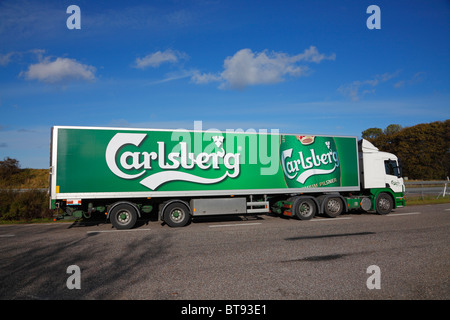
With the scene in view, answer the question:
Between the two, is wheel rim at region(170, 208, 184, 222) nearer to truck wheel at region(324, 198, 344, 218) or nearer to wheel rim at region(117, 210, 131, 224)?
wheel rim at region(117, 210, 131, 224)

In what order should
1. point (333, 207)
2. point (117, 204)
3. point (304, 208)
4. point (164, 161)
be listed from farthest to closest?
point (333, 207)
point (304, 208)
point (164, 161)
point (117, 204)

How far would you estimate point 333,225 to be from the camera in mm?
11234

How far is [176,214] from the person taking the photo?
11547 mm

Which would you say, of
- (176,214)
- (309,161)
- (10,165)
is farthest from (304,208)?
(10,165)

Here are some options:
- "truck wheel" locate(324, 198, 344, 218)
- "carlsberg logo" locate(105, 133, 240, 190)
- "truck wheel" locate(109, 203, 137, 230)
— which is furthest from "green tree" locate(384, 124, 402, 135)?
"truck wheel" locate(109, 203, 137, 230)

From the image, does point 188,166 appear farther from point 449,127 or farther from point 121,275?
point 449,127

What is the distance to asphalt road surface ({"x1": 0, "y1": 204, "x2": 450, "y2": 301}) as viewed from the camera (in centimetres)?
468

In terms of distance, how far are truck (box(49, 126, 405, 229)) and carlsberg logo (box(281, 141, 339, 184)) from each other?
1.6 inches

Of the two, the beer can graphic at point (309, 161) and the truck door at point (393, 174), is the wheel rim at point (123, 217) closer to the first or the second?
the beer can graphic at point (309, 161)

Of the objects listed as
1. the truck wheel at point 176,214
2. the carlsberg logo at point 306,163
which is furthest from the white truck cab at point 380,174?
the truck wheel at point 176,214

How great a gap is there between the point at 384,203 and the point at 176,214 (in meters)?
9.51

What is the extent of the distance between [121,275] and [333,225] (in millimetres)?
8099

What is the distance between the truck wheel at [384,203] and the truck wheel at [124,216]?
1059cm

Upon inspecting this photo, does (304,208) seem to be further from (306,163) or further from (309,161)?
(309,161)
